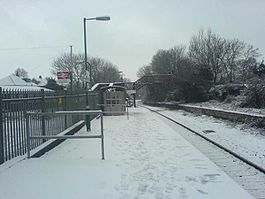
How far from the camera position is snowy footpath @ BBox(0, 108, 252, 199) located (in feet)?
22.7

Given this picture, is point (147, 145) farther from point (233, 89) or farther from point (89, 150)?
point (233, 89)

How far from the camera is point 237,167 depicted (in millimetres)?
9570

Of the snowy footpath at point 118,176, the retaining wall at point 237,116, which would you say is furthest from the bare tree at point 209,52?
the snowy footpath at point 118,176

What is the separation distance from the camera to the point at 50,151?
11680 millimetres

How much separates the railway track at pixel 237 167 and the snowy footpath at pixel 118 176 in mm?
270

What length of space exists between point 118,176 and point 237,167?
3041mm

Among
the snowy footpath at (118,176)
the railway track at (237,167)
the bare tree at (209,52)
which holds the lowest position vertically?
the railway track at (237,167)

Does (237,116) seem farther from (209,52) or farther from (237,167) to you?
(209,52)

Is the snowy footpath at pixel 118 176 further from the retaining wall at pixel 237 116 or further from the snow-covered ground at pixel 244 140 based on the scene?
the retaining wall at pixel 237 116

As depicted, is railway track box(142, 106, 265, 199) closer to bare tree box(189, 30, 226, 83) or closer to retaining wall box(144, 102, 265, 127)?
retaining wall box(144, 102, 265, 127)

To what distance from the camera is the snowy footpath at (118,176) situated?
22.7 feet

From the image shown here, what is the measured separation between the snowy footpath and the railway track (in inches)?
10.6

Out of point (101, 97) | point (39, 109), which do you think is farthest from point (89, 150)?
point (101, 97)

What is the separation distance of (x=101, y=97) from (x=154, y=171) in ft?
83.5
